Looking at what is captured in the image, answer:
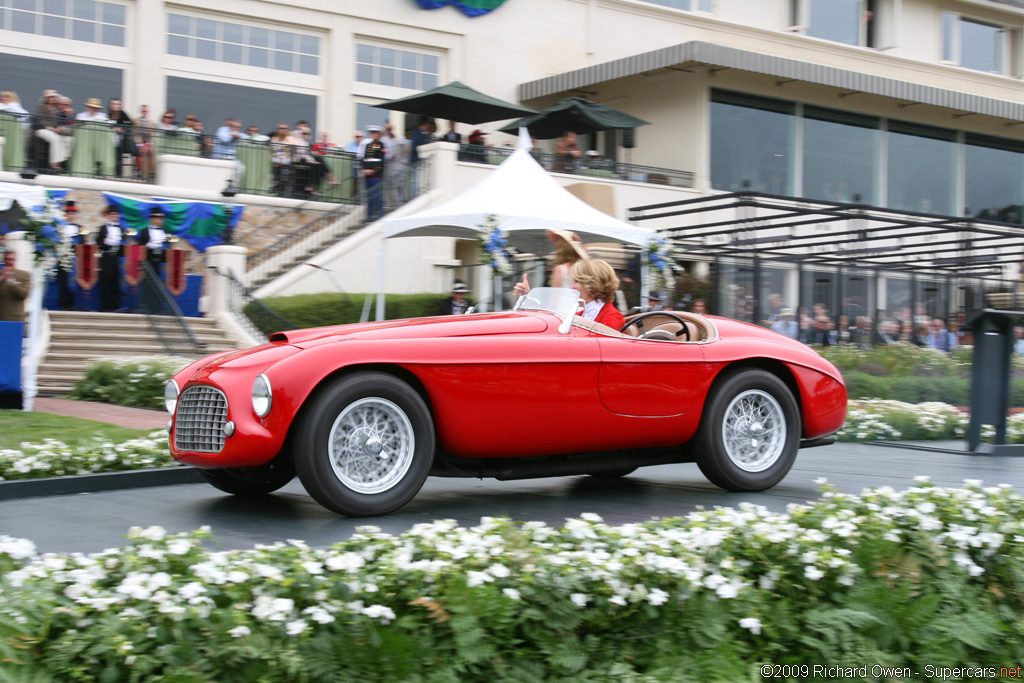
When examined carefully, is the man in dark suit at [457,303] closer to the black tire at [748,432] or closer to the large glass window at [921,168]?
the black tire at [748,432]

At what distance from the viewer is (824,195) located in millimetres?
28734

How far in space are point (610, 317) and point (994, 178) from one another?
2942 cm

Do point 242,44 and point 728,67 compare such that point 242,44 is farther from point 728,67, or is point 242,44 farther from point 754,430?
point 754,430

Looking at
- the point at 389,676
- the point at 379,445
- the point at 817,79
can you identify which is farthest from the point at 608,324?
the point at 817,79

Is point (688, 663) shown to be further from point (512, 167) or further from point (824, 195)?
point (824, 195)

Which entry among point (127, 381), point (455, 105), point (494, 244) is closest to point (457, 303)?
point (494, 244)

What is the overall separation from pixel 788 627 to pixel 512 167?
12.1 meters

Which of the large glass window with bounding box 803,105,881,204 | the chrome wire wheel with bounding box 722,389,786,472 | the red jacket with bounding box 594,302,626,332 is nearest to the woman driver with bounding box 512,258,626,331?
the red jacket with bounding box 594,302,626,332

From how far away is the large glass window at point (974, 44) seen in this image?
32.7 metres

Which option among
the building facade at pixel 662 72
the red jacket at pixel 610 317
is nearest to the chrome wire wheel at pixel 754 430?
the red jacket at pixel 610 317

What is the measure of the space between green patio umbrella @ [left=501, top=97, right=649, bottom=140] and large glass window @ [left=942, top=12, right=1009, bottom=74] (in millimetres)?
15101

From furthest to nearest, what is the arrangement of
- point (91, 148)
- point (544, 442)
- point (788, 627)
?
point (91, 148), point (544, 442), point (788, 627)

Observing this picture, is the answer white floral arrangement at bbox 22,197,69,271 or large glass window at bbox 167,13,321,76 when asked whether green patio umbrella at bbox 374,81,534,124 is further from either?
white floral arrangement at bbox 22,197,69,271

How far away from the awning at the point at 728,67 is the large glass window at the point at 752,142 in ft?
3.91
